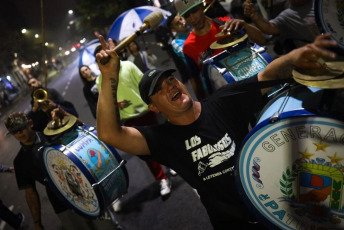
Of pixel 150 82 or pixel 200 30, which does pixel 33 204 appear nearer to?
pixel 150 82

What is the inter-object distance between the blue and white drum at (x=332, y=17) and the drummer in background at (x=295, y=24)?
3.00 feet

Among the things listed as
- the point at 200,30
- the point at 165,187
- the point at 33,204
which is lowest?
the point at 165,187

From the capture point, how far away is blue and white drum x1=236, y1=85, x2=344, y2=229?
1217 millimetres

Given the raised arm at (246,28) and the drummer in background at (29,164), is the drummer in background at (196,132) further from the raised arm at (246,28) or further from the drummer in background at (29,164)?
the drummer in background at (29,164)

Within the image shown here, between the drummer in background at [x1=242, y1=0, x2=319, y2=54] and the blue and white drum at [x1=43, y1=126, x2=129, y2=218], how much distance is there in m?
2.44

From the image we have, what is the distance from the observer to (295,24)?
2.98m

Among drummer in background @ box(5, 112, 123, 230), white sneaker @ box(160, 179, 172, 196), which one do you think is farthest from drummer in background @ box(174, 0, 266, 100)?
drummer in background @ box(5, 112, 123, 230)

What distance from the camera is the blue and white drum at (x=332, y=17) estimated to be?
1767 mm

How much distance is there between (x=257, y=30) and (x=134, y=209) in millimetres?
3177

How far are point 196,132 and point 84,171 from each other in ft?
5.59

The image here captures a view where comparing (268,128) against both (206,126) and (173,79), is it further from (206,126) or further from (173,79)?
(173,79)

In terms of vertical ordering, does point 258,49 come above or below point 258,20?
below

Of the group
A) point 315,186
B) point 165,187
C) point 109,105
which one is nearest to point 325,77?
point 315,186

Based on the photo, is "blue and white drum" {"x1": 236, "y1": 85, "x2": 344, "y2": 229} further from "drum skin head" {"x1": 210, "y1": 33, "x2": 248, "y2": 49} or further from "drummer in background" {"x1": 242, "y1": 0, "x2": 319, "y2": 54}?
"drummer in background" {"x1": 242, "y1": 0, "x2": 319, "y2": 54}
